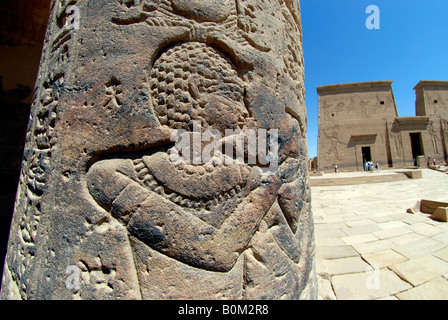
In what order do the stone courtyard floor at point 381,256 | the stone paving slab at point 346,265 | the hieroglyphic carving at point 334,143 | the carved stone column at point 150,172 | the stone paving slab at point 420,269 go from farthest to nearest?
the hieroglyphic carving at point 334,143 < the stone paving slab at point 346,265 < the stone paving slab at point 420,269 < the stone courtyard floor at point 381,256 < the carved stone column at point 150,172

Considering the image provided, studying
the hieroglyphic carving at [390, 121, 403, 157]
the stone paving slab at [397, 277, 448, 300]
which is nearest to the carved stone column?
the stone paving slab at [397, 277, 448, 300]

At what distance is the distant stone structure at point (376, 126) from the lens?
14.6 meters

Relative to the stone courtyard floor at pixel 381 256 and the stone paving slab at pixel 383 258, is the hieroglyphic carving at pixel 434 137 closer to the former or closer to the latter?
the stone courtyard floor at pixel 381 256

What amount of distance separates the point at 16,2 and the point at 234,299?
20.3 ft

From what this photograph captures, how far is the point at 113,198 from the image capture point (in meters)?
0.98

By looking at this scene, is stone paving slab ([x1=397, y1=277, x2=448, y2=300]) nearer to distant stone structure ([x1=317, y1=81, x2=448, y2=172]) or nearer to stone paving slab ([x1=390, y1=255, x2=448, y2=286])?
stone paving slab ([x1=390, y1=255, x2=448, y2=286])

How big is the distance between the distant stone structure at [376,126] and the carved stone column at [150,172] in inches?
628

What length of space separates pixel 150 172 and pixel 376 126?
61.0 ft

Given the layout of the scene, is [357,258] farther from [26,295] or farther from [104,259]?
[26,295]

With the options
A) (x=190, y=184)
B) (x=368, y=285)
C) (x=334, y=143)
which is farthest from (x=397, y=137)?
(x=190, y=184)

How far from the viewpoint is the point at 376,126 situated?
15.1m

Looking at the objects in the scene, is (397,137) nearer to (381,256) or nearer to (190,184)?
(381,256)

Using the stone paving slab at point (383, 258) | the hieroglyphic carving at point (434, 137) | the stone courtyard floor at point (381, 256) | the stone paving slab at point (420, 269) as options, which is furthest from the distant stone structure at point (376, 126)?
the stone paving slab at point (420, 269)

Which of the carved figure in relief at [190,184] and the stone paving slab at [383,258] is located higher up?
the carved figure in relief at [190,184]
